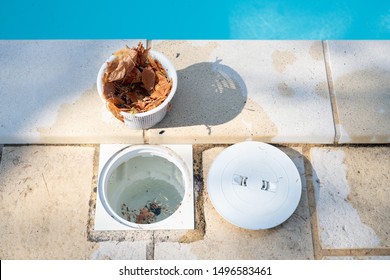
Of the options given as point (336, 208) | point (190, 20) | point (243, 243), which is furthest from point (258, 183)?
point (190, 20)

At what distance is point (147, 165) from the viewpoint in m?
2.71

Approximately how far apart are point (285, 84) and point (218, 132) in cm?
49

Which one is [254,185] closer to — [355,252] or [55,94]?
[355,252]

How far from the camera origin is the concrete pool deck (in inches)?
94.0

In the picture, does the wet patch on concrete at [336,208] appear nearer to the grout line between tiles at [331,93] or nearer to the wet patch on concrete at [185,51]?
the grout line between tiles at [331,93]

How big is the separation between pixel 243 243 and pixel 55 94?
1287 mm

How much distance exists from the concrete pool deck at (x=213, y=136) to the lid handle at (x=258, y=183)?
18 cm

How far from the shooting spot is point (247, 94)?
267cm

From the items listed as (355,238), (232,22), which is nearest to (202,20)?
(232,22)

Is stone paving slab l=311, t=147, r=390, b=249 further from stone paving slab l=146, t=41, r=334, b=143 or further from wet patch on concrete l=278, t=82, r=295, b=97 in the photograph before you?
wet patch on concrete l=278, t=82, r=295, b=97

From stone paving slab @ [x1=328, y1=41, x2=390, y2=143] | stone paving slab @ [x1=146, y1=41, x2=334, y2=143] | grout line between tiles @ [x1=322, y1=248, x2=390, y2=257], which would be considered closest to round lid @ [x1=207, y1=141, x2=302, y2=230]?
stone paving slab @ [x1=146, y1=41, x2=334, y2=143]

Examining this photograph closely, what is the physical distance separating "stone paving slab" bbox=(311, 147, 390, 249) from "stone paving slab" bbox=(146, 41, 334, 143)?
15 cm
